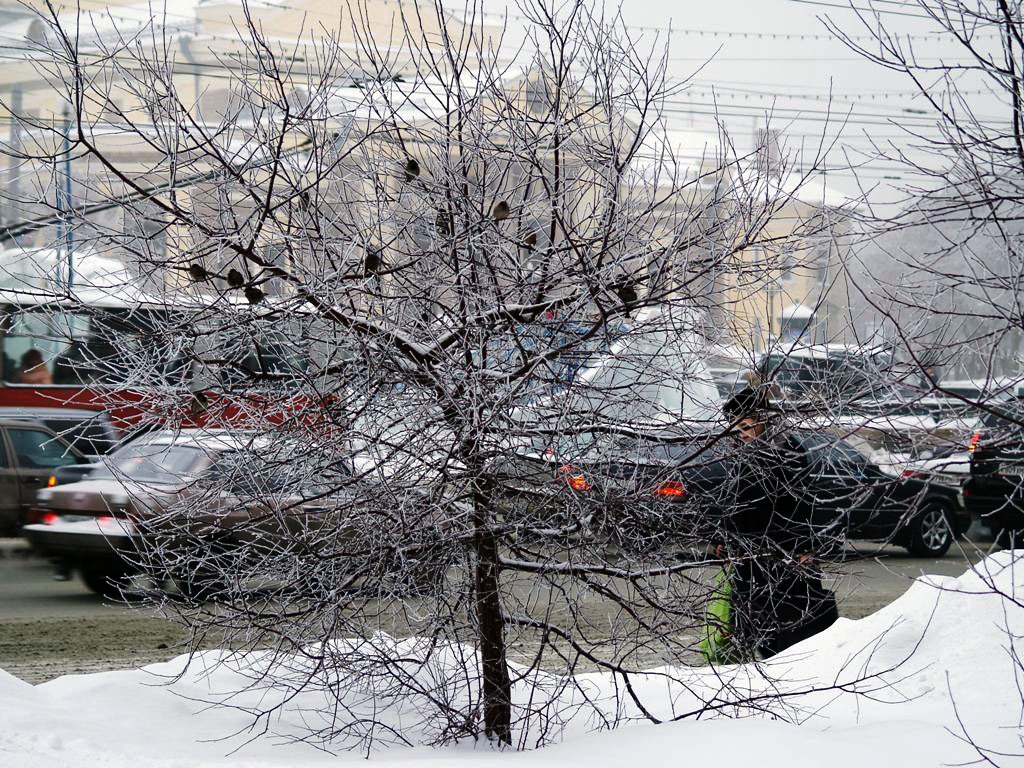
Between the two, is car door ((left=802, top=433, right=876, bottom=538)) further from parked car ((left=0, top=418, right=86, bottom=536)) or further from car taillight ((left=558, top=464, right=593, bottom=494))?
parked car ((left=0, top=418, right=86, bottom=536))

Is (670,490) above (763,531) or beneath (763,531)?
above

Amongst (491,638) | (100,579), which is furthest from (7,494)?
(491,638)

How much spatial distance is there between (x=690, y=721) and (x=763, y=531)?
0.90m

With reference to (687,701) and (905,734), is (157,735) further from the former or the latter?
(905,734)

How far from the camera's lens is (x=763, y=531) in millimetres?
5340

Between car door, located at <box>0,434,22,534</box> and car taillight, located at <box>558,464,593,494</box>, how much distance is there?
1089 centimetres

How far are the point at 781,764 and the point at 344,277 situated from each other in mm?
2299

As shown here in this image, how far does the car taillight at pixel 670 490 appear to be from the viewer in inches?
194

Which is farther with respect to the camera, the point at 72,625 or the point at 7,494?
the point at 7,494

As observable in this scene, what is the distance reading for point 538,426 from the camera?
4695mm

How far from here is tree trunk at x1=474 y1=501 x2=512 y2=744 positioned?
487 centimetres

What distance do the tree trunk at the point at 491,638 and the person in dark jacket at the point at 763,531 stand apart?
96cm

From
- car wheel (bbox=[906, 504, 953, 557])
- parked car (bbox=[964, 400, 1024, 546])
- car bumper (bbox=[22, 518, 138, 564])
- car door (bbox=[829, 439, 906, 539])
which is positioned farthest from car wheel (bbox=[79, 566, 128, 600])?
car wheel (bbox=[906, 504, 953, 557])

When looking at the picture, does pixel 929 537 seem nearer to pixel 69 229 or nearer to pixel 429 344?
pixel 429 344
